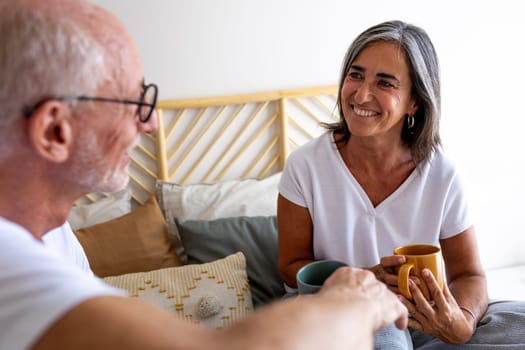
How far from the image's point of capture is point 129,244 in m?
2.18

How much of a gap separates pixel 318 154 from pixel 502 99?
161 cm

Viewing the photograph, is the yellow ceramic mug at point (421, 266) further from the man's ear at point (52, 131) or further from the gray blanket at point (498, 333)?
the man's ear at point (52, 131)

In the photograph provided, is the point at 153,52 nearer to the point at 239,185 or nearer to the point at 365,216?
the point at 239,185

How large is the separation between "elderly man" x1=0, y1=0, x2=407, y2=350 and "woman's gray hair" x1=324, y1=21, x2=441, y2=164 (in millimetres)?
911

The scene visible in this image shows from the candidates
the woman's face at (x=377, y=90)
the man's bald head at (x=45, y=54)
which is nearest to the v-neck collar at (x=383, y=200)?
the woman's face at (x=377, y=90)

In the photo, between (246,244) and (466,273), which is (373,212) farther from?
(246,244)

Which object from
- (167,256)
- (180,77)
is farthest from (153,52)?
(167,256)

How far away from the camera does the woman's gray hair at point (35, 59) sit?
756 mm

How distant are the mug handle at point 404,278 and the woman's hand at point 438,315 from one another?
0.01 metres

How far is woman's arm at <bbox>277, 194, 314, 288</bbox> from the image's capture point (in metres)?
1.73

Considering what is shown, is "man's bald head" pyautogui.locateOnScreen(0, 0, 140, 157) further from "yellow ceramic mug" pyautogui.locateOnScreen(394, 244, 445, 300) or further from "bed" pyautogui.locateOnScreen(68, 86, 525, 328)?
"bed" pyautogui.locateOnScreen(68, 86, 525, 328)

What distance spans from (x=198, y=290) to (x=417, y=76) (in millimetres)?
964

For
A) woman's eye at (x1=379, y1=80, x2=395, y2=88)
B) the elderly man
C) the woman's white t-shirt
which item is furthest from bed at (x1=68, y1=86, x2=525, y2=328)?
the elderly man

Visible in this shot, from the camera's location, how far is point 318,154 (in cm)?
180
